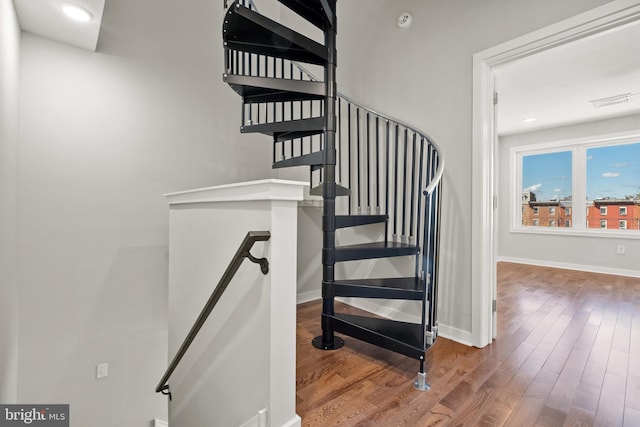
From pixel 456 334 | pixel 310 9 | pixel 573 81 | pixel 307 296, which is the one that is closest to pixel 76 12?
pixel 310 9

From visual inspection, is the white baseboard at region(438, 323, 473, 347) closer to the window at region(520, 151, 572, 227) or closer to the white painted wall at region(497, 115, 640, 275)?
the white painted wall at region(497, 115, 640, 275)

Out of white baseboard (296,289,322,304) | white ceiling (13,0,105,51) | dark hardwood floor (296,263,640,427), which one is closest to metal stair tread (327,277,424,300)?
dark hardwood floor (296,263,640,427)

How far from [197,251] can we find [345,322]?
1.11 m

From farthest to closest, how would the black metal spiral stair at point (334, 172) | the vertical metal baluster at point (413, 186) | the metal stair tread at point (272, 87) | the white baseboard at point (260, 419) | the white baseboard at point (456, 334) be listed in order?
the vertical metal baluster at point (413, 186) < the white baseboard at point (456, 334) < the metal stair tread at point (272, 87) < the black metal spiral stair at point (334, 172) < the white baseboard at point (260, 419)

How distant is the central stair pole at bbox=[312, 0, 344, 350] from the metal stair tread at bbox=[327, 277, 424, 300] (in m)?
0.09

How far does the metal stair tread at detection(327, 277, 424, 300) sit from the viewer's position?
178cm

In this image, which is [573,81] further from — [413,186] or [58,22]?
[58,22]

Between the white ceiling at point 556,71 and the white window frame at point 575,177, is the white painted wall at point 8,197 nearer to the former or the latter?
the white ceiling at point 556,71

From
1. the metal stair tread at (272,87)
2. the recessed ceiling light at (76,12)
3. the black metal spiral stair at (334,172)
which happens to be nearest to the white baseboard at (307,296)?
the black metal spiral stair at (334,172)

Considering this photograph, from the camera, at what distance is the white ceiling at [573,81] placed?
253cm

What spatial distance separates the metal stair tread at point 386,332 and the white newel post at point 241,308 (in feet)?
2.40

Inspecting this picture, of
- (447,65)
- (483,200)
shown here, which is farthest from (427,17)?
(483,200)

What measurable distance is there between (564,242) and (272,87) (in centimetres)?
553

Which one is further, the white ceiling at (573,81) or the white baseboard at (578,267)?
the white baseboard at (578,267)
